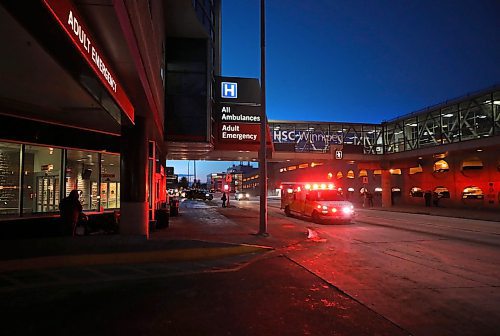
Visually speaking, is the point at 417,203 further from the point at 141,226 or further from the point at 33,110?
the point at 33,110

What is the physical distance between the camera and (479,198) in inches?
1340

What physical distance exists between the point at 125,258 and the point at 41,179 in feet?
16.6

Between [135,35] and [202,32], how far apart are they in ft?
39.8

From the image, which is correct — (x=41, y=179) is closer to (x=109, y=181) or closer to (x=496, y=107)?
(x=109, y=181)

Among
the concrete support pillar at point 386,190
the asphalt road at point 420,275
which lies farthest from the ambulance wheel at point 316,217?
the concrete support pillar at point 386,190

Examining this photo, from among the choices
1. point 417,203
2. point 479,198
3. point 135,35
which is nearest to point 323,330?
point 135,35

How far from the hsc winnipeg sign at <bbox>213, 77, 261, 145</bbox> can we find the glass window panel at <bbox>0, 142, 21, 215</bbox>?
969 centimetres

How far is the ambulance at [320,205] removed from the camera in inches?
799

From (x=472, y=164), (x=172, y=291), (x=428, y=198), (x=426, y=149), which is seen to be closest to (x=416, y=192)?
(x=428, y=198)

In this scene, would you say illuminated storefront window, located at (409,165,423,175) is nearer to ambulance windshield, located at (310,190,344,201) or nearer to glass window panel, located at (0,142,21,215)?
ambulance windshield, located at (310,190,344,201)

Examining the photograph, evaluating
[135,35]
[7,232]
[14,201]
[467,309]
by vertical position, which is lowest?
[467,309]

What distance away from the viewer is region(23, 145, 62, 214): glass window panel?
1245cm

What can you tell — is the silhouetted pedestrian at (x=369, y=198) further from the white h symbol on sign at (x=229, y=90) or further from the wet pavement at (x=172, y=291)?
the wet pavement at (x=172, y=291)

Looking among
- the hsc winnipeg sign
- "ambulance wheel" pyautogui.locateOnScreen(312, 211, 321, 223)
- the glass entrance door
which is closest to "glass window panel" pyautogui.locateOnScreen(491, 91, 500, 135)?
"ambulance wheel" pyautogui.locateOnScreen(312, 211, 321, 223)
